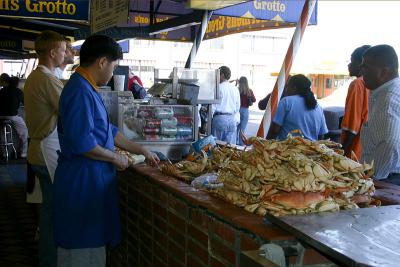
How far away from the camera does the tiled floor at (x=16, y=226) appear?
14.3 ft

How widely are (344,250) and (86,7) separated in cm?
694

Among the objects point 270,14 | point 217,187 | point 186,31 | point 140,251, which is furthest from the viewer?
point 186,31

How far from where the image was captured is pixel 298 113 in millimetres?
5188

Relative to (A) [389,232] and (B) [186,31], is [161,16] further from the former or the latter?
(A) [389,232]

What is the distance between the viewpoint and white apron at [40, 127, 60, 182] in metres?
3.39

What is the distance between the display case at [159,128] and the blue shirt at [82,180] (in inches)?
49.1

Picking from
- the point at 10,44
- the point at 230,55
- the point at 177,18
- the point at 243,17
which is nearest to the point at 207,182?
the point at 243,17

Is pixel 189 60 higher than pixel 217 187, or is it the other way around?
pixel 189 60

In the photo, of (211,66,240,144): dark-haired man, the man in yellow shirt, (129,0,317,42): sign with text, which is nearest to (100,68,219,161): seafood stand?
the man in yellow shirt

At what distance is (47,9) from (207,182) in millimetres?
5932

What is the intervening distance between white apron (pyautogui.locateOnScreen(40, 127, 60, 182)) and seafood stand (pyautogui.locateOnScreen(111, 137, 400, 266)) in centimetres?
102

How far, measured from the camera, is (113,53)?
262 cm

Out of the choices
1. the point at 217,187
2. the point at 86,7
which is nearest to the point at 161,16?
the point at 86,7

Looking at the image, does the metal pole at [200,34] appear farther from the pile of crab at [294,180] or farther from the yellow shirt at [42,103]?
the pile of crab at [294,180]
